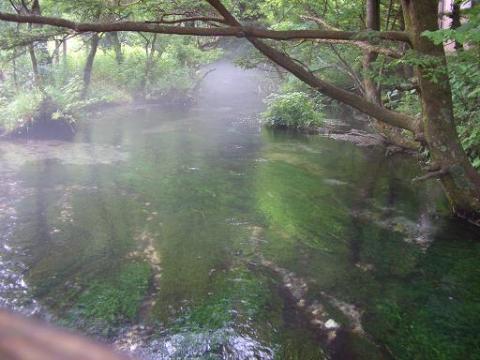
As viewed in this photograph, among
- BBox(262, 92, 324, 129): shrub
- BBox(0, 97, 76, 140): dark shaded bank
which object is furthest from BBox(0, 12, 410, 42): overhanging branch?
BBox(262, 92, 324, 129): shrub

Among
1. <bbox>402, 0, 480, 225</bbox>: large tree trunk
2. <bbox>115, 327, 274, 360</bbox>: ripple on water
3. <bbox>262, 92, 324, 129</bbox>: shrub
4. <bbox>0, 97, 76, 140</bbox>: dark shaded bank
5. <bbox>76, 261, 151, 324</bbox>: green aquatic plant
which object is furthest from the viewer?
<bbox>262, 92, 324, 129</bbox>: shrub

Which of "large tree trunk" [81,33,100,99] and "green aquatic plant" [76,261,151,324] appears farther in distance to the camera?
"large tree trunk" [81,33,100,99]

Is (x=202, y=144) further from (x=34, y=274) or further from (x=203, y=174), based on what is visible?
(x=34, y=274)

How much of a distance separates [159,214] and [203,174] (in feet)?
8.14

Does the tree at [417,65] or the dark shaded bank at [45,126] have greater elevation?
the tree at [417,65]

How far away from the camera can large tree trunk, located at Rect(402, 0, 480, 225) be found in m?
5.90

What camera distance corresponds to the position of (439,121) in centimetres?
628

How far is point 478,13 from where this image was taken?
14.0 feet

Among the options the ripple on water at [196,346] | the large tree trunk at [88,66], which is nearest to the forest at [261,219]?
the ripple on water at [196,346]

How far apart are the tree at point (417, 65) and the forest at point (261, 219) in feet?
0.09

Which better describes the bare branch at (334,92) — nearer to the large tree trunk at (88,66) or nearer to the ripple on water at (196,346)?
the ripple on water at (196,346)

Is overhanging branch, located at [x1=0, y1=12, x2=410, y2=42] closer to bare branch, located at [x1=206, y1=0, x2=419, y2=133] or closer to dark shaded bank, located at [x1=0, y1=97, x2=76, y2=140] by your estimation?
bare branch, located at [x1=206, y1=0, x2=419, y2=133]

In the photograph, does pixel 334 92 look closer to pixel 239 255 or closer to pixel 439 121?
pixel 439 121

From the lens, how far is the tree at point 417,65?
5859 mm
